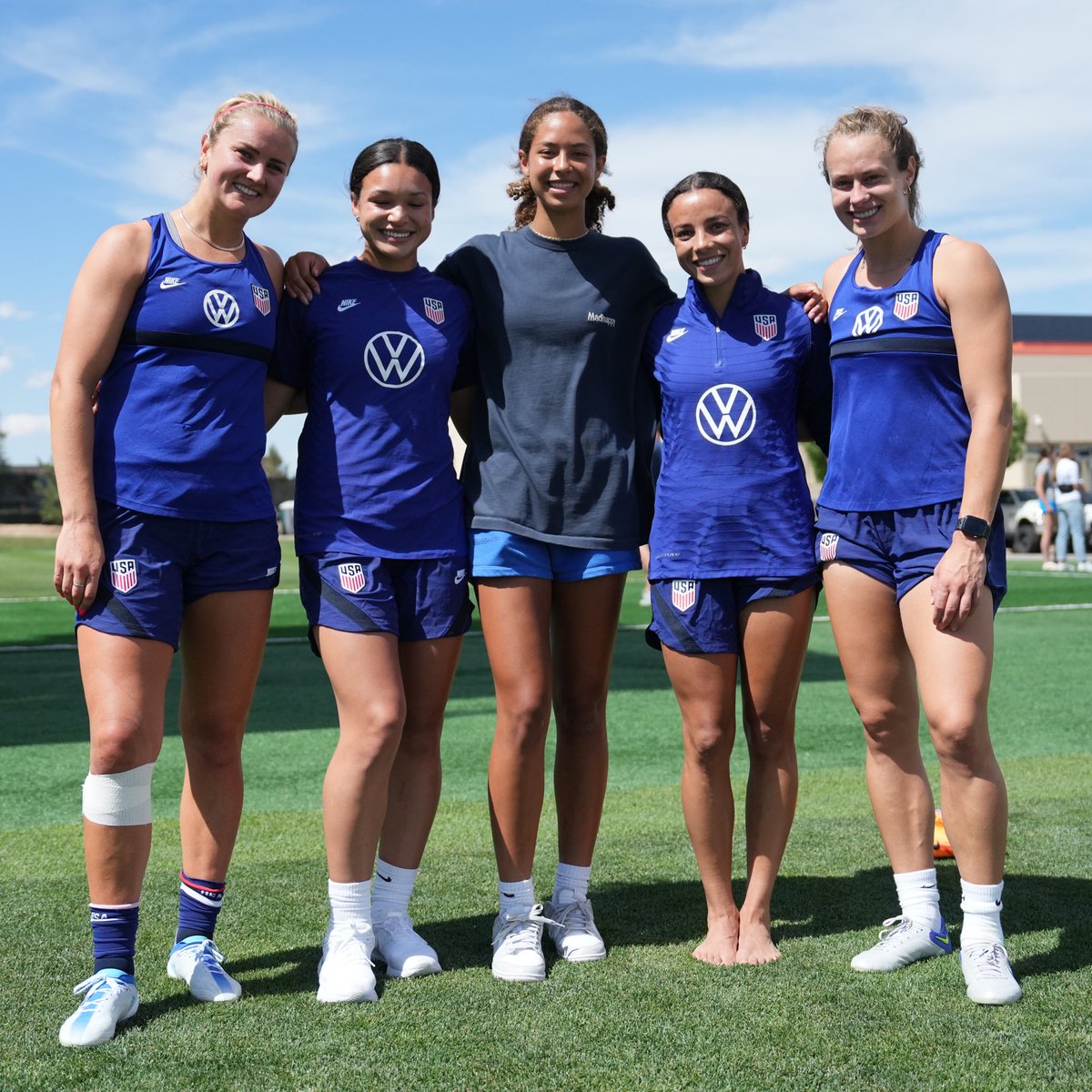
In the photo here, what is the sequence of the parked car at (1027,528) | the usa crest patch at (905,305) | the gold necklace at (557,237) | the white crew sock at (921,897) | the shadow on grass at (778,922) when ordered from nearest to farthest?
1. the usa crest patch at (905,305)
2. the shadow on grass at (778,922)
3. the white crew sock at (921,897)
4. the gold necklace at (557,237)
5. the parked car at (1027,528)

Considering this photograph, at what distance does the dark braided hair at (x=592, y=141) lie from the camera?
369cm

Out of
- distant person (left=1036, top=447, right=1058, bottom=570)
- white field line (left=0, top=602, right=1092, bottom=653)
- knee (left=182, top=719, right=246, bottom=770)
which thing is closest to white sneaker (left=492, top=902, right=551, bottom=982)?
knee (left=182, top=719, right=246, bottom=770)

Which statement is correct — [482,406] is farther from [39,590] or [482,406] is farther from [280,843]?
[39,590]

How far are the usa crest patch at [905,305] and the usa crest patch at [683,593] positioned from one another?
900mm

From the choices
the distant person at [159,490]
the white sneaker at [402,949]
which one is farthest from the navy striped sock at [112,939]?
the white sneaker at [402,949]

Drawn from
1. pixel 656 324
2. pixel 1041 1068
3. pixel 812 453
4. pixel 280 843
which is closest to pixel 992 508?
pixel 656 324

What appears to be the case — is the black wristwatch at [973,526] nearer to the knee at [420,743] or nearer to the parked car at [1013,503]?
the knee at [420,743]

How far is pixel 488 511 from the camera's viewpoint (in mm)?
3611

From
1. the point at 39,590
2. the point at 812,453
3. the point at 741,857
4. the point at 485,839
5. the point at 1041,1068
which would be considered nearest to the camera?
the point at 1041,1068

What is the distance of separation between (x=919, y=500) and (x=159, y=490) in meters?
1.95

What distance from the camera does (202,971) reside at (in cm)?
332

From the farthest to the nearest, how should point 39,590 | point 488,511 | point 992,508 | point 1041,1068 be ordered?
point 39,590 → point 488,511 → point 992,508 → point 1041,1068

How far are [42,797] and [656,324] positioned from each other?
152 inches

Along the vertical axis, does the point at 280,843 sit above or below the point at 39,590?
above
